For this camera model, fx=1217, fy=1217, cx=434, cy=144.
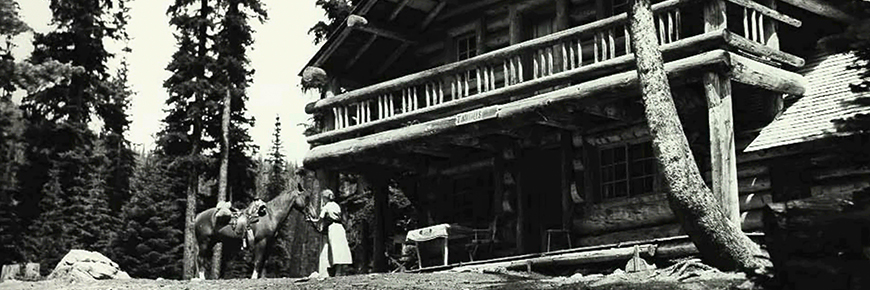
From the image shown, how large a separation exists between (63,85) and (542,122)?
2836 centimetres

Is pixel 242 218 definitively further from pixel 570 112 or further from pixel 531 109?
pixel 570 112

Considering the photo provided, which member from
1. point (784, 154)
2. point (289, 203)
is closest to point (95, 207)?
point (289, 203)

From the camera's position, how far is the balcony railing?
18.9 meters

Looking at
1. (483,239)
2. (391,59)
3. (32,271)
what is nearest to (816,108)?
(483,239)

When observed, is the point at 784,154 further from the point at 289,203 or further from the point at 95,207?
the point at 95,207

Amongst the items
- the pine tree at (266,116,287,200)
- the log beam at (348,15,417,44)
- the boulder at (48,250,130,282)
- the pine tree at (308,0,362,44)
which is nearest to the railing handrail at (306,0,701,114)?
the log beam at (348,15,417,44)

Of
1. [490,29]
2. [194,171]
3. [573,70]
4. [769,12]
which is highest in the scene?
[490,29]

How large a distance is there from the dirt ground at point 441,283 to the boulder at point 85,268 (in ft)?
5.35

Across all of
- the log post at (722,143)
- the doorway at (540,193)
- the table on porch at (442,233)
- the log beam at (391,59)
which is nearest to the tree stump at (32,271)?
the table on porch at (442,233)

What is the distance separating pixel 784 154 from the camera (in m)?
19.3

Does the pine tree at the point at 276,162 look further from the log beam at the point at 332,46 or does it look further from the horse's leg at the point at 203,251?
the horse's leg at the point at 203,251

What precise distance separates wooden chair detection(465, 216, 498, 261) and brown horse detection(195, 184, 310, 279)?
3.33 m

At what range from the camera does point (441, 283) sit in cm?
1778

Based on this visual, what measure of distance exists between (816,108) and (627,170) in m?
3.78
